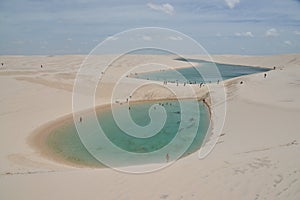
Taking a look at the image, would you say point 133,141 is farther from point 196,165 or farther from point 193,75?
point 193,75

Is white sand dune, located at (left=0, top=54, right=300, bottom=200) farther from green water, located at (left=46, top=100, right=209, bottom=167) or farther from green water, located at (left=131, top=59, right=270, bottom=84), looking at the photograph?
green water, located at (left=131, top=59, right=270, bottom=84)

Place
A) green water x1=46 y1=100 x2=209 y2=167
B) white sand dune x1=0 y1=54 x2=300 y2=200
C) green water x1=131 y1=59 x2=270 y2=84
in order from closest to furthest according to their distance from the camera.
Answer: white sand dune x1=0 y1=54 x2=300 y2=200 < green water x1=46 y1=100 x2=209 y2=167 < green water x1=131 y1=59 x2=270 y2=84

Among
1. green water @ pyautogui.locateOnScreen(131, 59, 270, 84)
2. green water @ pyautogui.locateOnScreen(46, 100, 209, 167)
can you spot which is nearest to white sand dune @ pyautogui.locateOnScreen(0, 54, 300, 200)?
green water @ pyautogui.locateOnScreen(46, 100, 209, 167)

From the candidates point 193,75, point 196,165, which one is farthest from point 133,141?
point 193,75

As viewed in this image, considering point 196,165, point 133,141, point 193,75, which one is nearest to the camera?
point 196,165

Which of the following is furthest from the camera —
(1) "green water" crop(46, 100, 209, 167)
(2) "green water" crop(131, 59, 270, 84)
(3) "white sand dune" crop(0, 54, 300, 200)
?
(2) "green water" crop(131, 59, 270, 84)

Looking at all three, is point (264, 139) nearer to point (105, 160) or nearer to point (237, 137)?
point (237, 137)

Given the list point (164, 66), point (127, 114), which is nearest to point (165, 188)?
point (127, 114)

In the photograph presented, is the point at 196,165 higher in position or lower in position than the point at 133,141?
higher
